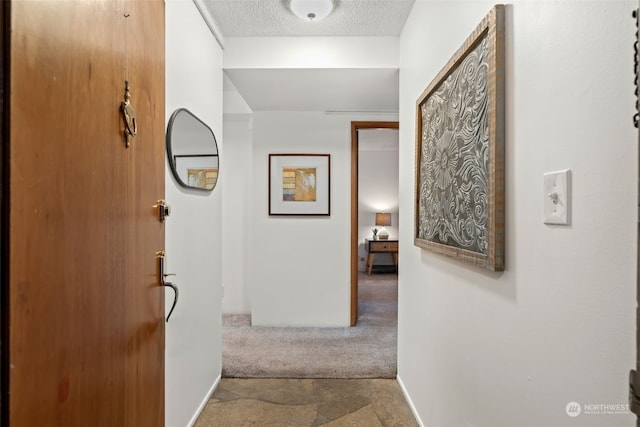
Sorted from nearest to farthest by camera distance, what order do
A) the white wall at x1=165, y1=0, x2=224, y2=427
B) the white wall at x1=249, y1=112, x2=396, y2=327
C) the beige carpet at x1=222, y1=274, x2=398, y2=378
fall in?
the white wall at x1=165, y1=0, x2=224, y2=427 < the beige carpet at x1=222, y1=274, x2=398, y2=378 < the white wall at x1=249, y1=112, x2=396, y2=327

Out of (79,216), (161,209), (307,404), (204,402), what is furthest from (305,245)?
(79,216)

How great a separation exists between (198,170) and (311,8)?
1163 mm

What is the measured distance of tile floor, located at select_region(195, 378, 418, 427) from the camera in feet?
6.46

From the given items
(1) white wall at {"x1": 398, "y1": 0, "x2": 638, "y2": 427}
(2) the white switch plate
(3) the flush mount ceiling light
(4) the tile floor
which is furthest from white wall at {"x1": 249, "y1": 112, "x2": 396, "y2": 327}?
(2) the white switch plate

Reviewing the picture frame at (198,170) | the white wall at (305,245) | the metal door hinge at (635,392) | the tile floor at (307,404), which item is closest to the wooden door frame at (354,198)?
the white wall at (305,245)

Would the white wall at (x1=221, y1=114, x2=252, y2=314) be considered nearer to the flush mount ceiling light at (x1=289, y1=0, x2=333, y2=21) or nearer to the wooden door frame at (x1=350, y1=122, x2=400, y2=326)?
the wooden door frame at (x1=350, y1=122, x2=400, y2=326)

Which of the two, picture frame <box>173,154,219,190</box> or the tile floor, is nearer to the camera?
picture frame <box>173,154,219,190</box>

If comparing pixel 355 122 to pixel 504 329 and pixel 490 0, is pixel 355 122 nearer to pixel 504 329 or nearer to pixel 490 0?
pixel 490 0

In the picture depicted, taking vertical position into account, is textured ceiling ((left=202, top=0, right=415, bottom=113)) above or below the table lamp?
above

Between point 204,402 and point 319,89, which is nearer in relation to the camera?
point 204,402

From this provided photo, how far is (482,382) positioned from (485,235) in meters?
0.50

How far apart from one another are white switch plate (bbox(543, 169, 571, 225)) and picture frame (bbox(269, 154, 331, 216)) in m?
2.80

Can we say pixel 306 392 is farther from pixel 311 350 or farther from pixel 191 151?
pixel 191 151

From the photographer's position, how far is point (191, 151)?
1.82 meters
